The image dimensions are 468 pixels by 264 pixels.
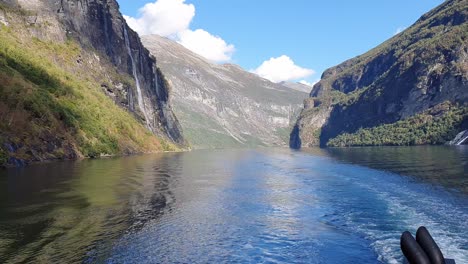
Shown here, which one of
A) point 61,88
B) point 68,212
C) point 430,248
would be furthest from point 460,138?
point 430,248

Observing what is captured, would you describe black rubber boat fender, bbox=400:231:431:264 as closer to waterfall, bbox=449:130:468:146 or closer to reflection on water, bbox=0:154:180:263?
reflection on water, bbox=0:154:180:263

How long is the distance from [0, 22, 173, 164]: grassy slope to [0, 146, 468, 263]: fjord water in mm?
34872

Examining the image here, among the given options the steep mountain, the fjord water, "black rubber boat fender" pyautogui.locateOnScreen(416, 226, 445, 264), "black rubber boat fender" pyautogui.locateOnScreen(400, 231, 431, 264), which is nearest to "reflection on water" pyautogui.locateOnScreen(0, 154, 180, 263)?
the fjord water

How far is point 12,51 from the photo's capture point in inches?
4579

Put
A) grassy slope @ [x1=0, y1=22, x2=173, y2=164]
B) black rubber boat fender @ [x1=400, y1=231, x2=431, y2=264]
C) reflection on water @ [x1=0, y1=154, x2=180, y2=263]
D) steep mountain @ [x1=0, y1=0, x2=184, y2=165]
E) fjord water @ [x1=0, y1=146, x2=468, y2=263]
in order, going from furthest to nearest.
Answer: steep mountain @ [x1=0, y1=0, x2=184, y2=165] → grassy slope @ [x1=0, y1=22, x2=173, y2=164] → reflection on water @ [x1=0, y1=154, x2=180, y2=263] → fjord water @ [x1=0, y1=146, x2=468, y2=263] → black rubber boat fender @ [x1=400, y1=231, x2=431, y2=264]

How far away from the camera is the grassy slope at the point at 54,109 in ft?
265

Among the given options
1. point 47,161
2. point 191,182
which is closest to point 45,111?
point 47,161

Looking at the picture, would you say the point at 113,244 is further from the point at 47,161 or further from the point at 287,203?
the point at 47,161

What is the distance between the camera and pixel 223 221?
29.1 meters

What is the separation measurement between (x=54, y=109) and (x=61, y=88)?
70.5 ft

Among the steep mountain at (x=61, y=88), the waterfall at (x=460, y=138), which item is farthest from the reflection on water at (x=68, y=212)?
the waterfall at (x=460, y=138)

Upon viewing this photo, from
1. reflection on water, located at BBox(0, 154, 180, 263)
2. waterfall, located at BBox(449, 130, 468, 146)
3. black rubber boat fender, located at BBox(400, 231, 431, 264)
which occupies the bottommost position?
reflection on water, located at BBox(0, 154, 180, 263)

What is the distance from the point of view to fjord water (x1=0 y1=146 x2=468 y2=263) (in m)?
20.6

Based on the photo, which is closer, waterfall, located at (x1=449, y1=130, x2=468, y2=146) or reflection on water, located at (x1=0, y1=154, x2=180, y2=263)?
reflection on water, located at (x1=0, y1=154, x2=180, y2=263)
